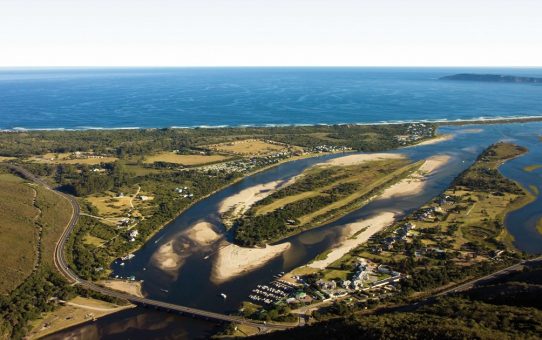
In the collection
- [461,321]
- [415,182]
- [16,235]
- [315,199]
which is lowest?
[16,235]

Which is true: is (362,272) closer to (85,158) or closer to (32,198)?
(32,198)

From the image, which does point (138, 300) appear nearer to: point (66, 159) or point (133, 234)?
point (133, 234)

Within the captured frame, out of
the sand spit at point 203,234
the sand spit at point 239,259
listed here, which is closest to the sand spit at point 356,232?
the sand spit at point 239,259

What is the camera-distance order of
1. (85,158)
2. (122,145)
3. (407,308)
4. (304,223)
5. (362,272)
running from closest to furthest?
1. (407,308)
2. (362,272)
3. (304,223)
4. (85,158)
5. (122,145)

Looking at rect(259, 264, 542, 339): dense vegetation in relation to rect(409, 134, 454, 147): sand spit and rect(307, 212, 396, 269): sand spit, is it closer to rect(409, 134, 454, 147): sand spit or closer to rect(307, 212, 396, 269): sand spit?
rect(307, 212, 396, 269): sand spit

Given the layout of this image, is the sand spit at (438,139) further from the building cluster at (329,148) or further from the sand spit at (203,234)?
the sand spit at (203,234)

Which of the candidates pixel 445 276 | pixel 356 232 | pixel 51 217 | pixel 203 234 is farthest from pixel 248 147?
pixel 445 276

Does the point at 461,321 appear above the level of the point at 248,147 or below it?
below

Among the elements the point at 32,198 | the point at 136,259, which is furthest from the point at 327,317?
the point at 32,198
